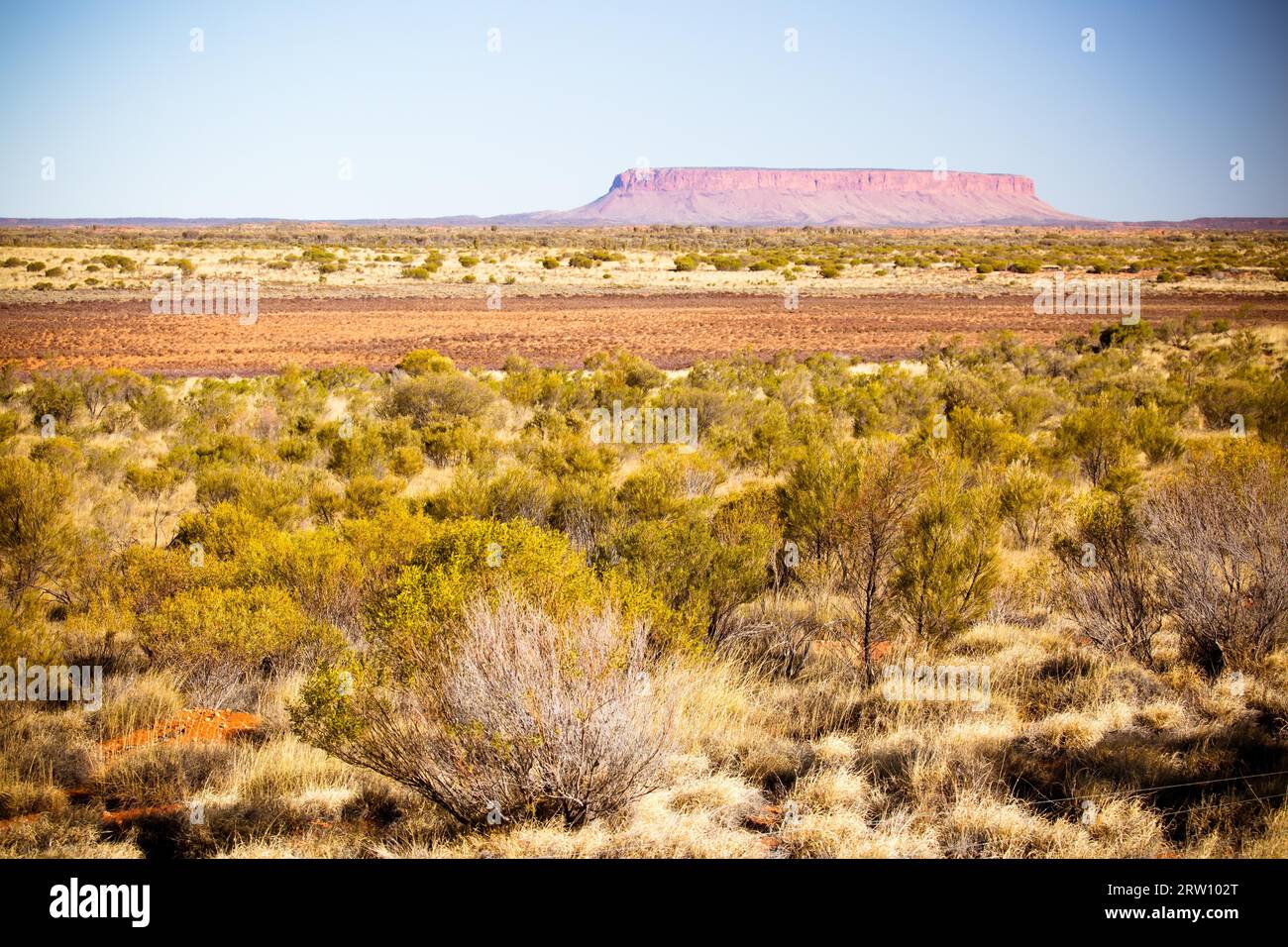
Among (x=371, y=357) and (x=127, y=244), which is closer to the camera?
(x=371, y=357)

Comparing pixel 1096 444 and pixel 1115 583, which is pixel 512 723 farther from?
pixel 1096 444

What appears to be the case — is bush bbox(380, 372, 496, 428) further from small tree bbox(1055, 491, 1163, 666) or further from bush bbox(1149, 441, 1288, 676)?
bush bbox(1149, 441, 1288, 676)

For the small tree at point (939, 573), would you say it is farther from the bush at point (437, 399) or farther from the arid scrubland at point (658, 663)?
the bush at point (437, 399)

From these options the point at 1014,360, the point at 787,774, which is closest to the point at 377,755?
the point at 787,774

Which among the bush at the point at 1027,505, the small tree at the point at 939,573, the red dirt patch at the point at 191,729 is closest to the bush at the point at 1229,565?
the small tree at the point at 939,573

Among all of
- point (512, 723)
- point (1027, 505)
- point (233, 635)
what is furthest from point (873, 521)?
point (233, 635)

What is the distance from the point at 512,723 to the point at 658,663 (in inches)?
77.1

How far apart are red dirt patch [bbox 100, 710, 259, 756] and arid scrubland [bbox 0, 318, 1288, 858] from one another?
5cm

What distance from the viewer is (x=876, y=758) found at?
4785 millimetres

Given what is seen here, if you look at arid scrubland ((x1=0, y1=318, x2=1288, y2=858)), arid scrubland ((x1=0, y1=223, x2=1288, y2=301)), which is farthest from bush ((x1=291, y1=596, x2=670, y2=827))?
arid scrubland ((x1=0, y1=223, x2=1288, y2=301))

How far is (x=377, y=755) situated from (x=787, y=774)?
2295mm

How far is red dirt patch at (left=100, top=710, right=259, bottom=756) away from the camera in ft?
16.6

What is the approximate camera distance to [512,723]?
12.1ft
